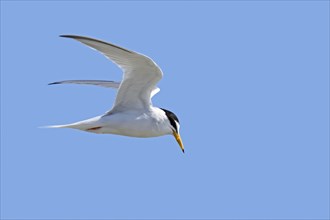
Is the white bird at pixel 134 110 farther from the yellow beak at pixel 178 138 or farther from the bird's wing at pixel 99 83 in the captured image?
the bird's wing at pixel 99 83

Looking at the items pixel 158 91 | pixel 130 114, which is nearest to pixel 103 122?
pixel 130 114

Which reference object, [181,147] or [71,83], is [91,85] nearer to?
[71,83]

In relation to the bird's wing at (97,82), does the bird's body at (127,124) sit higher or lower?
lower

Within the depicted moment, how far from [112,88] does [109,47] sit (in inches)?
93.3

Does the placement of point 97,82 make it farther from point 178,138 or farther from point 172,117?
point 178,138

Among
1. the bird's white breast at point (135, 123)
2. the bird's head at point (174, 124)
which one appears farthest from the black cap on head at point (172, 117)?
the bird's white breast at point (135, 123)

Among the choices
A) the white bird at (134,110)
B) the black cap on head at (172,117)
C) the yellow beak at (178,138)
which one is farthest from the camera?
the yellow beak at (178,138)

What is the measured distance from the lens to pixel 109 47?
954cm

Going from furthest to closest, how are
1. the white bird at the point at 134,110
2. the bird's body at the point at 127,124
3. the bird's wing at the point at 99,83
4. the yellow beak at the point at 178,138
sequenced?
the bird's wing at the point at 99,83, the yellow beak at the point at 178,138, the bird's body at the point at 127,124, the white bird at the point at 134,110

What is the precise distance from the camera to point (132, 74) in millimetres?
10266

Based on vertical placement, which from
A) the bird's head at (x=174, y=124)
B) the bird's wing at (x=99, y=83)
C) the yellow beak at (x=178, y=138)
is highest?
the bird's wing at (x=99, y=83)

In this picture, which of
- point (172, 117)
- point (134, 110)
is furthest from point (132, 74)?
point (172, 117)

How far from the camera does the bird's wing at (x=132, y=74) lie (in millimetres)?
9570

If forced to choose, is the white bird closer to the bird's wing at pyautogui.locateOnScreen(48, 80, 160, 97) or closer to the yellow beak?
the yellow beak
